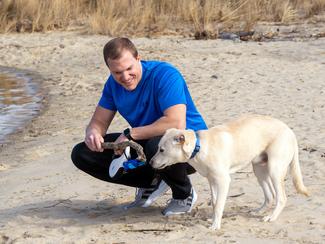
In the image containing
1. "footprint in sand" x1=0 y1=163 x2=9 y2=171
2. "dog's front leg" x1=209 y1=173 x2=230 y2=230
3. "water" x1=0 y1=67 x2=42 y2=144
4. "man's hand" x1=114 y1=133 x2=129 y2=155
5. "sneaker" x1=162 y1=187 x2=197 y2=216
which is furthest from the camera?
"water" x1=0 y1=67 x2=42 y2=144

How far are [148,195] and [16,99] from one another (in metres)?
6.25

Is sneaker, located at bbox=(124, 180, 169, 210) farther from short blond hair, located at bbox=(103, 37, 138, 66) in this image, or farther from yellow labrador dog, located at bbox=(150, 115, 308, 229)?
short blond hair, located at bbox=(103, 37, 138, 66)

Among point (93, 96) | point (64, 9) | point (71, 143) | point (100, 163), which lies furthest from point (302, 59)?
point (100, 163)

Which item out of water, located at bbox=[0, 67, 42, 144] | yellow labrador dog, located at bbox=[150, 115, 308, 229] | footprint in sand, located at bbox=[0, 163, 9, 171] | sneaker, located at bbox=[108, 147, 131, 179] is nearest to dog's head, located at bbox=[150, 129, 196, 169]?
yellow labrador dog, located at bbox=[150, 115, 308, 229]

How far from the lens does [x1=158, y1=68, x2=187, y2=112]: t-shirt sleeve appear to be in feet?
17.5

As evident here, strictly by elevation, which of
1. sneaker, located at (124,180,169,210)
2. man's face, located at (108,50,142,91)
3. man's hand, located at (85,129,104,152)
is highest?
man's face, located at (108,50,142,91)

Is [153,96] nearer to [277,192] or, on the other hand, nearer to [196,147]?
[196,147]

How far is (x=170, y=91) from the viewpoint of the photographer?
5344 millimetres

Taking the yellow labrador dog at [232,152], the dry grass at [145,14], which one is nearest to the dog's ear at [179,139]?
the yellow labrador dog at [232,152]

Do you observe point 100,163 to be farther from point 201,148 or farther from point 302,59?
point 302,59

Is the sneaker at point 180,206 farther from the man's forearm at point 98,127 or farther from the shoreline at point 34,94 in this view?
the shoreline at point 34,94

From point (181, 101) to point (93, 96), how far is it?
248 inches

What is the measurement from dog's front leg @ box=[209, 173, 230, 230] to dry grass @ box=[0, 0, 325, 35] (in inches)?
439

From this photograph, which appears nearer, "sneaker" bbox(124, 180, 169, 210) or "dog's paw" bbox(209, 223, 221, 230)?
"dog's paw" bbox(209, 223, 221, 230)
